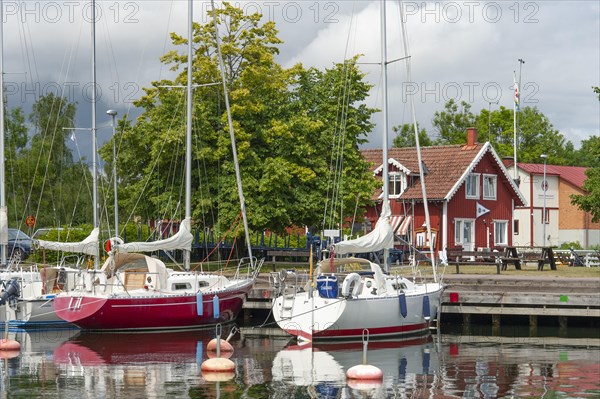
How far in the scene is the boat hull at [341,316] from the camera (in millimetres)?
34219

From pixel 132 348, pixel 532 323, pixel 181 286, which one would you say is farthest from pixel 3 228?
pixel 532 323

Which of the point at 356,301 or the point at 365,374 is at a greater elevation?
the point at 356,301

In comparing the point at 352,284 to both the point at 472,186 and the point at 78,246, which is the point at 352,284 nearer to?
the point at 78,246

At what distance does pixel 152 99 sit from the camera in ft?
197

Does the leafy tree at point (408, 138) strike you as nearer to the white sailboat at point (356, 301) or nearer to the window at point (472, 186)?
the window at point (472, 186)

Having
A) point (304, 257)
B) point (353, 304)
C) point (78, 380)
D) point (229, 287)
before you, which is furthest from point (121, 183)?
point (78, 380)

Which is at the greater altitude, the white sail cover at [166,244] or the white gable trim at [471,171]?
the white gable trim at [471,171]

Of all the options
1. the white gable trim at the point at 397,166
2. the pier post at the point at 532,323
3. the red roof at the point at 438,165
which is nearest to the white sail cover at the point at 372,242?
the pier post at the point at 532,323

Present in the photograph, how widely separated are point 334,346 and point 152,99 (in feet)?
96.9

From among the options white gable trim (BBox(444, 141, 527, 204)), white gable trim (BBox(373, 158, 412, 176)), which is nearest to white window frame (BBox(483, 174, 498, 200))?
white gable trim (BBox(444, 141, 527, 204))

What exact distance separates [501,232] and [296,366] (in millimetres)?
49458

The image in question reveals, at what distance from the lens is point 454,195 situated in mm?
71750

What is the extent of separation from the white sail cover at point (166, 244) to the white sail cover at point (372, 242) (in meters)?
7.22

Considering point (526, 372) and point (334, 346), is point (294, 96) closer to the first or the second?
point (334, 346)
